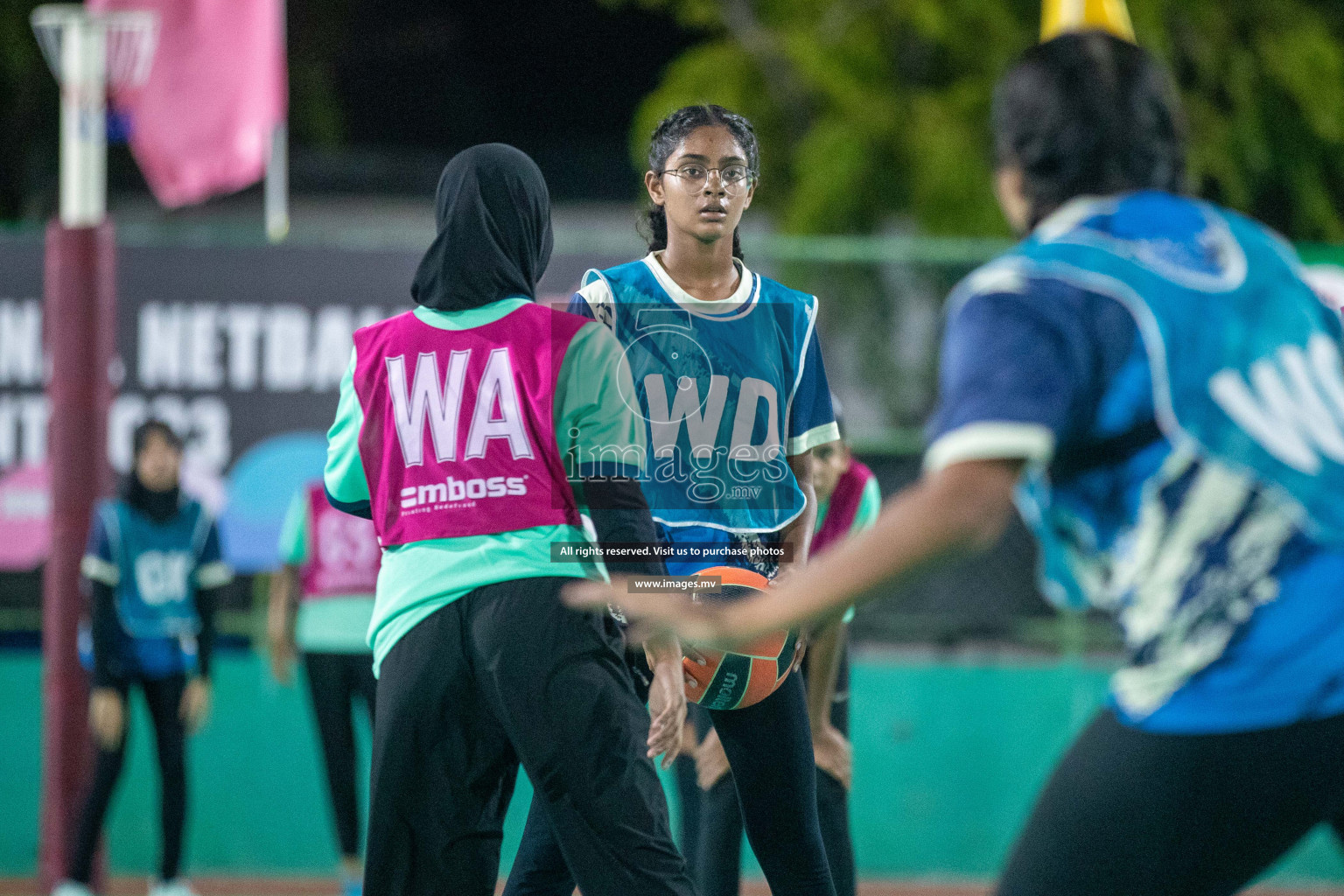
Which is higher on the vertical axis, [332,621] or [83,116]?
[83,116]

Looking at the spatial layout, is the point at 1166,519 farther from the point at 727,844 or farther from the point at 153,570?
the point at 153,570

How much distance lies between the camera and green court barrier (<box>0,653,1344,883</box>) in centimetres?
787

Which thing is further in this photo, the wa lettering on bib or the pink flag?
the pink flag

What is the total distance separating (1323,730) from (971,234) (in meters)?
10.6

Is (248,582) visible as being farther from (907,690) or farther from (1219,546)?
(1219,546)

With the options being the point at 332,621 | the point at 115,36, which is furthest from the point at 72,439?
the point at 115,36

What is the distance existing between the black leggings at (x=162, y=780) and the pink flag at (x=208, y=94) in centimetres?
393

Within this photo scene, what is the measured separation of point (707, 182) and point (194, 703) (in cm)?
438

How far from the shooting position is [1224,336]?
6.96 ft

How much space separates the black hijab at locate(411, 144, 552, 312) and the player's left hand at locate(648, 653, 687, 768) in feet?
3.07

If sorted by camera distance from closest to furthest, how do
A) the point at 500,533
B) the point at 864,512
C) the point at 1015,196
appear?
the point at 1015,196 < the point at 500,533 < the point at 864,512

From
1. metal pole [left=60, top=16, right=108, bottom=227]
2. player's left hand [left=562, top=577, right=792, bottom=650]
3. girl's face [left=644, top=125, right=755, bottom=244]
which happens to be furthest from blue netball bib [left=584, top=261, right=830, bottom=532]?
metal pole [left=60, top=16, right=108, bottom=227]

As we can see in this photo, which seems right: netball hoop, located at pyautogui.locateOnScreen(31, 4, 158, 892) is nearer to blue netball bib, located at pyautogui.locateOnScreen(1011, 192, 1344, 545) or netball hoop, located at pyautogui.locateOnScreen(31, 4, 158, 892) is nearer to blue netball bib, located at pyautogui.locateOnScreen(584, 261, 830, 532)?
blue netball bib, located at pyautogui.locateOnScreen(584, 261, 830, 532)

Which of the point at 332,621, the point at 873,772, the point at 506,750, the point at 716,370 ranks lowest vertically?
the point at 873,772
